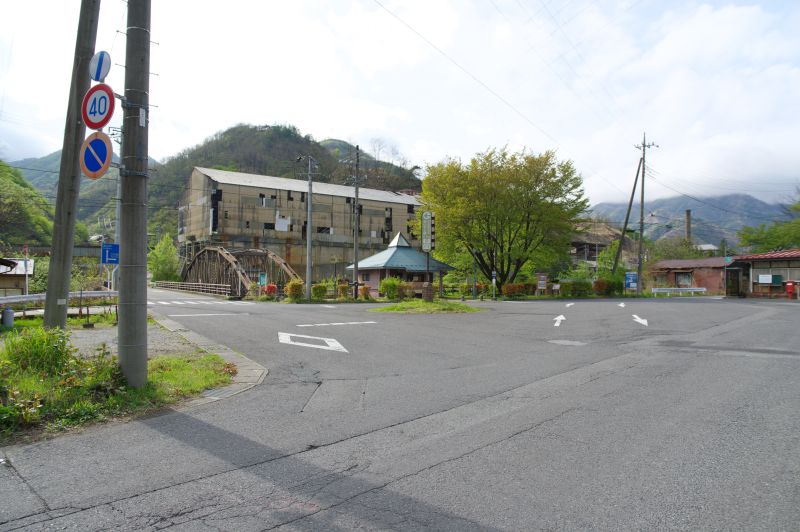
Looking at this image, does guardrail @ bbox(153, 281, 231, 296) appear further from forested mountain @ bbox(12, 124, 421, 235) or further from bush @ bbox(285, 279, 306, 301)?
forested mountain @ bbox(12, 124, 421, 235)

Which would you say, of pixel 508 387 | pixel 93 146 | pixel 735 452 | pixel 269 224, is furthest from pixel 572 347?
pixel 269 224

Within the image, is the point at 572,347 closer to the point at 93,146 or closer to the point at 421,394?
the point at 421,394

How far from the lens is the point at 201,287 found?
148 feet

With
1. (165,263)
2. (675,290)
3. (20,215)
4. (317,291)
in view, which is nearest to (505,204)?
(317,291)

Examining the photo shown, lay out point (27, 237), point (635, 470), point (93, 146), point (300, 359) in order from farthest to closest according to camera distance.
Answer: point (27, 237)
point (300, 359)
point (93, 146)
point (635, 470)

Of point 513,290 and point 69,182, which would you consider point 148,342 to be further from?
point 513,290

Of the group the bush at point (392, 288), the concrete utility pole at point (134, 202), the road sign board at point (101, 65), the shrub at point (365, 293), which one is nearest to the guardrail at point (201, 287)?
the shrub at point (365, 293)

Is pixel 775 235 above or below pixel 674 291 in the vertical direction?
above

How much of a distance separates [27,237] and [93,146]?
2906 inches

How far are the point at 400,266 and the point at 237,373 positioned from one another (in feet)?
105

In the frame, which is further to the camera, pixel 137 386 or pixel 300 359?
pixel 300 359

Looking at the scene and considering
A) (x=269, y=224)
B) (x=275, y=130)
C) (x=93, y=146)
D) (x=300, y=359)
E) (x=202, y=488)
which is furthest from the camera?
(x=275, y=130)

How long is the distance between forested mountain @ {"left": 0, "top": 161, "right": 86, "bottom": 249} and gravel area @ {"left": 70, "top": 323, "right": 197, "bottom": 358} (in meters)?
50.6

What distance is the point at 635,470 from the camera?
3.81 meters
